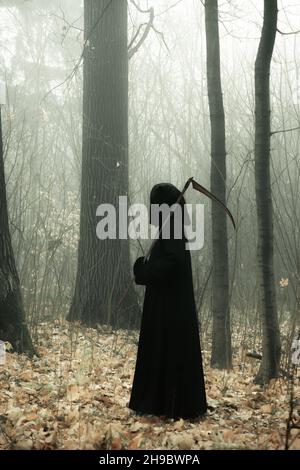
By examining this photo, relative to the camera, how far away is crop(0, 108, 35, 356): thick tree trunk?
242 inches

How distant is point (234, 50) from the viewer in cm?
1105

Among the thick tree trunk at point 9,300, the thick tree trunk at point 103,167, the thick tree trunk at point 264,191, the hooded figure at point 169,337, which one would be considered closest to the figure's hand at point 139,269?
the hooded figure at point 169,337

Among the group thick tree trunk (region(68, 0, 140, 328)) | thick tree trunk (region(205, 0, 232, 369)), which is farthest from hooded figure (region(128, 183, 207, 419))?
thick tree trunk (region(68, 0, 140, 328))

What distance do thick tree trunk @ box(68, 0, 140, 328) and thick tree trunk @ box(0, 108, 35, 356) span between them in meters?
1.88

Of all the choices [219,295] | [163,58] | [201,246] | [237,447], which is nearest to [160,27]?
[163,58]

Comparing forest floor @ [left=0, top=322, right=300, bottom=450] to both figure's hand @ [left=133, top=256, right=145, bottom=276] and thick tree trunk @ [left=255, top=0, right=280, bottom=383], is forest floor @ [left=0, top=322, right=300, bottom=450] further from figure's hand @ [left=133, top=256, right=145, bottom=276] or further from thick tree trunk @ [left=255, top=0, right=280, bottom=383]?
figure's hand @ [left=133, top=256, right=145, bottom=276]

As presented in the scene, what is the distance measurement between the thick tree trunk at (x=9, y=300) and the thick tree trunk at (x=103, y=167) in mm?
1881

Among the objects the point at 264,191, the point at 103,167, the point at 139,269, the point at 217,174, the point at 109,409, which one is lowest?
the point at 109,409

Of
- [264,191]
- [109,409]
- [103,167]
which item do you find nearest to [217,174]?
[264,191]

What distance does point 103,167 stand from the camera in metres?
8.34

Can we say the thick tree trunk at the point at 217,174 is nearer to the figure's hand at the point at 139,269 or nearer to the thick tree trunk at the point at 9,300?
the figure's hand at the point at 139,269

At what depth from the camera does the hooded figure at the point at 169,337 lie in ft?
14.8

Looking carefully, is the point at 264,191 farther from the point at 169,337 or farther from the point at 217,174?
the point at 169,337

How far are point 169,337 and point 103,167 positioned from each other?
4232 mm
